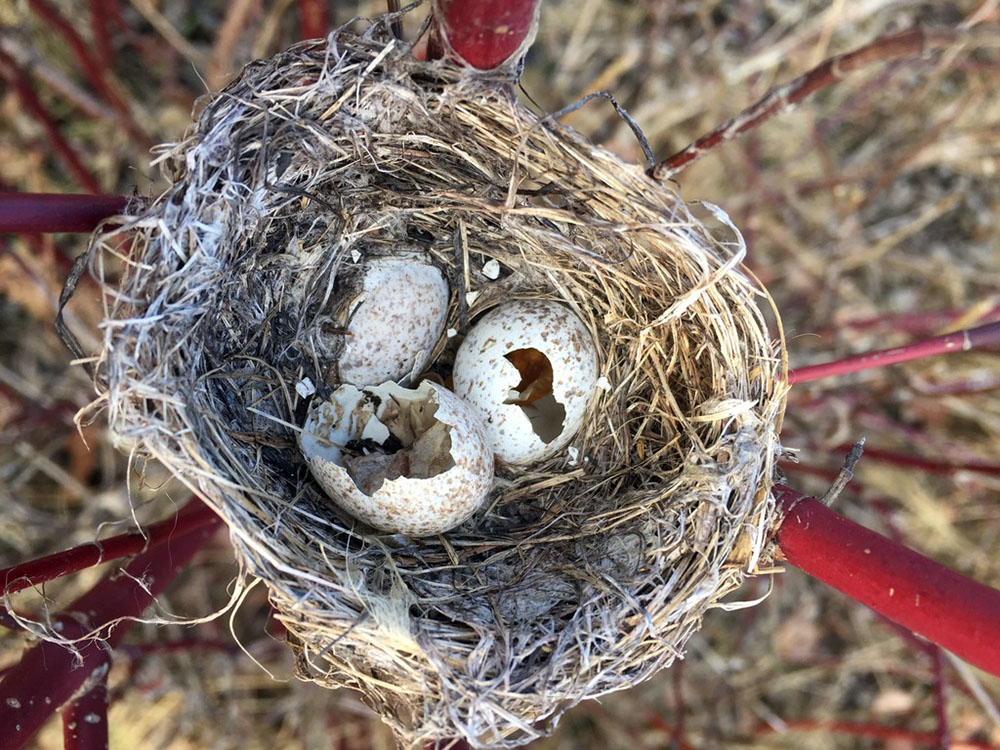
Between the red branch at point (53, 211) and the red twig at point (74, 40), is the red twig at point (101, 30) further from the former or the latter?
the red branch at point (53, 211)

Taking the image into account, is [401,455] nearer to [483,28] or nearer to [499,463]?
[499,463]

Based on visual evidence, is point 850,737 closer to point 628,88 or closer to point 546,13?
point 628,88

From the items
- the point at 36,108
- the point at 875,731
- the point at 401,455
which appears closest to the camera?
the point at 401,455

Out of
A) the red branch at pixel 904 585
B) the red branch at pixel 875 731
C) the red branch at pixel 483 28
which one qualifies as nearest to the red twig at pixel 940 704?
the red branch at pixel 875 731

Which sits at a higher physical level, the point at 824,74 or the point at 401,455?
the point at 824,74

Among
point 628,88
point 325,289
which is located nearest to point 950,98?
point 628,88

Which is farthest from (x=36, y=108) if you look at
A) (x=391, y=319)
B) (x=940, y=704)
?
(x=940, y=704)

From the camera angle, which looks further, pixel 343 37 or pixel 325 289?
pixel 325 289
